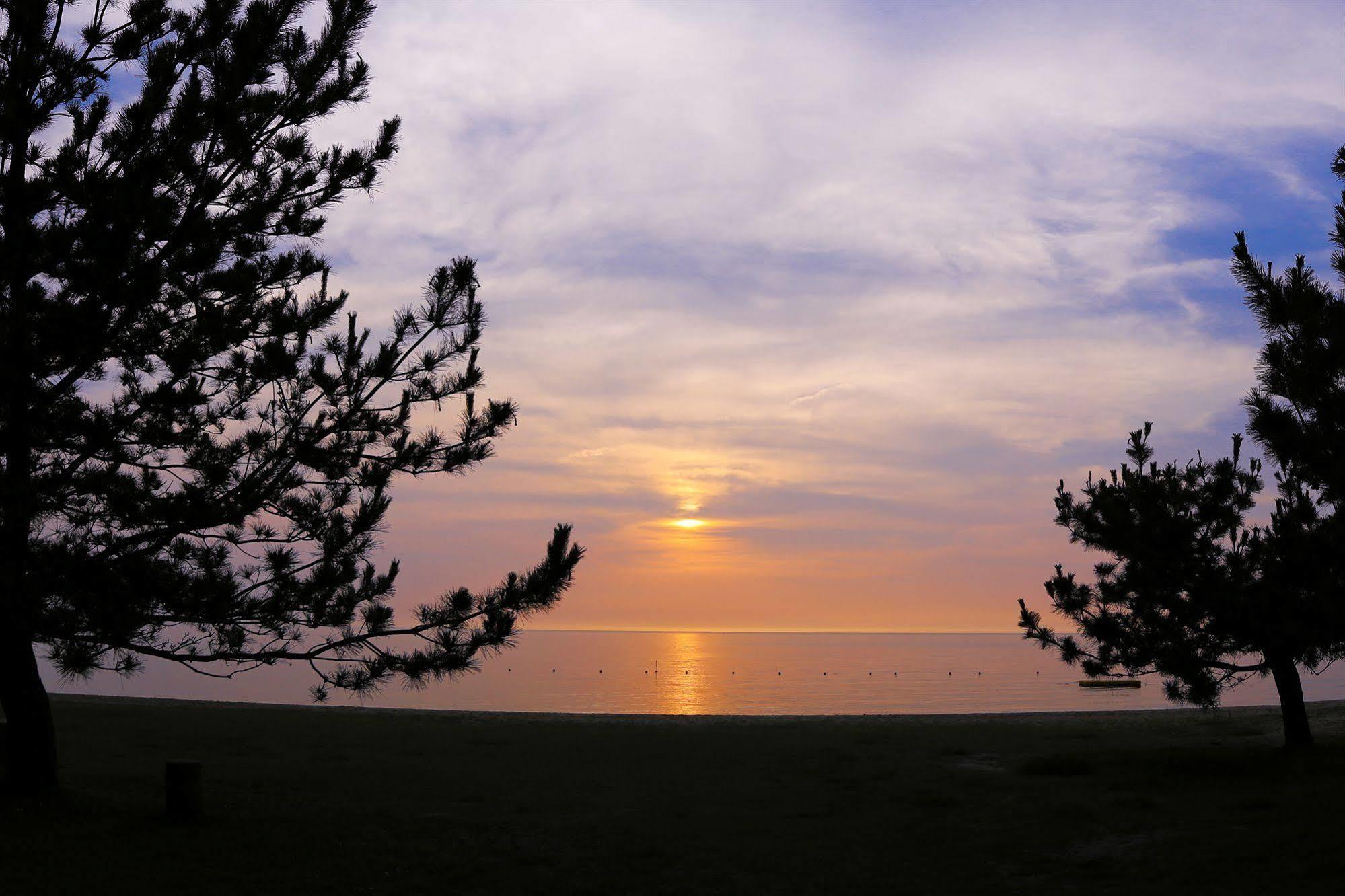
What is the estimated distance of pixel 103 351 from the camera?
10867mm

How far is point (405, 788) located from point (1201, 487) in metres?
14.2

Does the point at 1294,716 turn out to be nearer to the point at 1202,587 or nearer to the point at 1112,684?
the point at 1202,587

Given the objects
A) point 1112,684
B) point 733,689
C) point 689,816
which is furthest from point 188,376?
point 1112,684

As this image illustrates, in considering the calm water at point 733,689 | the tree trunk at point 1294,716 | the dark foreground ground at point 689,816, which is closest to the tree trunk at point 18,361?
the dark foreground ground at point 689,816

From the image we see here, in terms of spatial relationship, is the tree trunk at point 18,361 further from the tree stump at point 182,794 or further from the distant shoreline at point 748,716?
the distant shoreline at point 748,716

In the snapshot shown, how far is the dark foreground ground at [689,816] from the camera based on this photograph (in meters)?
10.2

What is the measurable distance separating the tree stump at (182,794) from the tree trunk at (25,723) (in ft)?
5.09

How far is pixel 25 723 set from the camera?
1213 centimetres

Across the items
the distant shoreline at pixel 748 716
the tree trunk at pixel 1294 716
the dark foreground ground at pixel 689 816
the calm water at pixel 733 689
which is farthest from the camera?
the calm water at pixel 733 689

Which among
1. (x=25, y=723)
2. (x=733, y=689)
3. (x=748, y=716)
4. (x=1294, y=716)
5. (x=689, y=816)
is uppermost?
(x=25, y=723)

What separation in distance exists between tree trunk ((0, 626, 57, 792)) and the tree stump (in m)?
1.55

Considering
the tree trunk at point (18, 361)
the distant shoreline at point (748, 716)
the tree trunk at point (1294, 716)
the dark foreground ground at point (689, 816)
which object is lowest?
the distant shoreline at point (748, 716)

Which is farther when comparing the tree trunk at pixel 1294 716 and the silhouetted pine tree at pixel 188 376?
the tree trunk at pixel 1294 716

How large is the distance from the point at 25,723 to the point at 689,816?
8.78 meters
